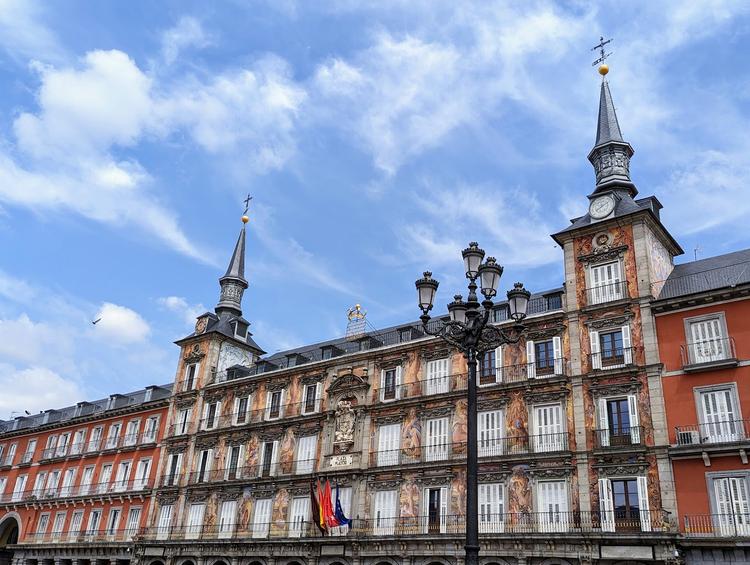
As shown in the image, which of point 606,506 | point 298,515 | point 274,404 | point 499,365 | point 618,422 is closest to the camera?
point 606,506

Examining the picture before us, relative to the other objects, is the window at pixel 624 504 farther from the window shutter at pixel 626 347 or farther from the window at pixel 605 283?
the window at pixel 605 283

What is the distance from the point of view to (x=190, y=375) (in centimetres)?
4834

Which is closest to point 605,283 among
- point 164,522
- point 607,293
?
point 607,293

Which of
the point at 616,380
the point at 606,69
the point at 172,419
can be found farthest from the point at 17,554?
the point at 606,69

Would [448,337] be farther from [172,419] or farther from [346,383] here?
[172,419]

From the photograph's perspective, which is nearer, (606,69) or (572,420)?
(572,420)

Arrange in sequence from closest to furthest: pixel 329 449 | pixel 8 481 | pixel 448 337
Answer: pixel 448 337, pixel 329 449, pixel 8 481

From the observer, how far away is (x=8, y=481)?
192 ft

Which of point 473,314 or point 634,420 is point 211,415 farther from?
point 473,314

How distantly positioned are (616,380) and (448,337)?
646 inches

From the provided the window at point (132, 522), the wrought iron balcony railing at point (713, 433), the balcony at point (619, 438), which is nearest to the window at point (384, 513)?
the balcony at point (619, 438)

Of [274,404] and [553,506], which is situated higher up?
[274,404]

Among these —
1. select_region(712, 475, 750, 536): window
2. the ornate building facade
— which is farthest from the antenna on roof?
select_region(712, 475, 750, 536): window

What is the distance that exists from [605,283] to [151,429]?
111 feet
